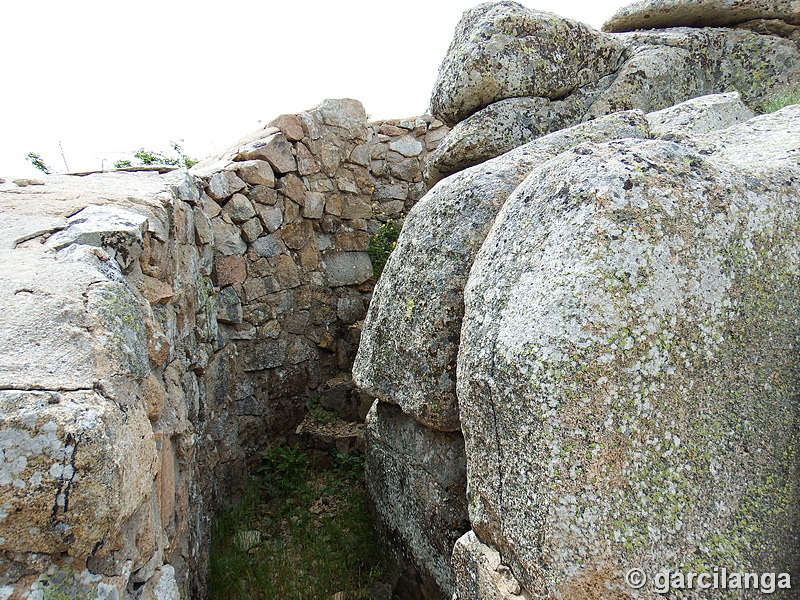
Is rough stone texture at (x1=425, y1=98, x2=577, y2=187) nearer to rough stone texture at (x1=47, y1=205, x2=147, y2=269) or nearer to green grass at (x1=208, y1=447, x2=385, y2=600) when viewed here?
rough stone texture at (x1=47, y1=205, x2=147, y2=269)

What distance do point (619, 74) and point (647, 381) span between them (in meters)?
2.79

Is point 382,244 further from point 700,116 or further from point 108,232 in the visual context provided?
point 108,232

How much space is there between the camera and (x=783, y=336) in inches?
71.1

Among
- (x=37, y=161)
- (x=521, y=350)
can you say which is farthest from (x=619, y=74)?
(x=37, y=161)

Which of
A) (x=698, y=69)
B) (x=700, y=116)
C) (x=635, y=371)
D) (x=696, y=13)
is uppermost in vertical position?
(x=696, y=13)

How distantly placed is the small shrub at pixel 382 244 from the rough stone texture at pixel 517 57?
231 centimetres

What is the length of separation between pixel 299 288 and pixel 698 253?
13.3 ft

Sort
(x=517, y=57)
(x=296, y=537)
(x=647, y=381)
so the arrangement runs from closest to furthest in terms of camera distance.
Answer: (x=647, y=381)
(x=517, y=57)
(x=296, y=537)

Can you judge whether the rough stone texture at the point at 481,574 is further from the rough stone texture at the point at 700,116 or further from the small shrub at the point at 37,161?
the small shrub at the point at 37,161

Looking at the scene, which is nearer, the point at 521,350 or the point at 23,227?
the point at 521,350

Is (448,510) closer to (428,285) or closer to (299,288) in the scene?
(428,285)

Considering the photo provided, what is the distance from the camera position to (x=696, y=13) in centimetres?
383

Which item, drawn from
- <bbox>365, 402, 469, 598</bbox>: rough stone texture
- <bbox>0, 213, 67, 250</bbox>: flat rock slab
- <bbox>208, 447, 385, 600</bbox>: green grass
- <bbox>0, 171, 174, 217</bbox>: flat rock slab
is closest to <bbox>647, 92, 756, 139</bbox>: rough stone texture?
<bbox>365, 402, 469, 598</bbox>: rough stone texture

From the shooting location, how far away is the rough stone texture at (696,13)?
367cm
